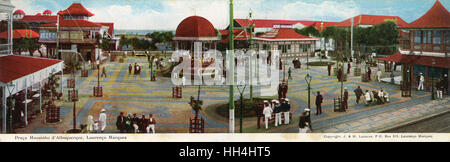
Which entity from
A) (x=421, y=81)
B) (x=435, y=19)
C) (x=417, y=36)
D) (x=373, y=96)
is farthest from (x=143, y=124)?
(x=417, y=36)

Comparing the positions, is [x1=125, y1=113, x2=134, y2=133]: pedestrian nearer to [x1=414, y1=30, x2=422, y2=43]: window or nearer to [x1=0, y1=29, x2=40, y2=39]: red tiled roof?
[x1=0, y1=29, x2=40, y2=39]: red tiled roof

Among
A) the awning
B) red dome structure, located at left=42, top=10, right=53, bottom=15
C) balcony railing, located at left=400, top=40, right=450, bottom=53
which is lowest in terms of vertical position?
the awning

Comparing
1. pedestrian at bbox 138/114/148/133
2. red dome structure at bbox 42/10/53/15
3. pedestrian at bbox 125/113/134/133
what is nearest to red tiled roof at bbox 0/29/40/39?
red dome structure at bbox 42/10/53/15

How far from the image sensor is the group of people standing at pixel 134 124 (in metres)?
10.9

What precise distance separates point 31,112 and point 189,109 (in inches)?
215

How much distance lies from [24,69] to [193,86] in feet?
23.8

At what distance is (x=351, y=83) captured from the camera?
54.5 ft

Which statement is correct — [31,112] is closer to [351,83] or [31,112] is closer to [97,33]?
[97,33]

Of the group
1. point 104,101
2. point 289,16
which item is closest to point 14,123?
point 104,101

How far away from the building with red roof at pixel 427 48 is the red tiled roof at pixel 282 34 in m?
11.0

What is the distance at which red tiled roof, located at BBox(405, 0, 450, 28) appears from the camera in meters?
13.5

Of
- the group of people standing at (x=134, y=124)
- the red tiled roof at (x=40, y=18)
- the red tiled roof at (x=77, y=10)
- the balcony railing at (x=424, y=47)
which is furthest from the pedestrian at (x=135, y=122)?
the balcony railing at (x=424, y=47)

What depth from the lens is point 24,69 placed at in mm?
11812

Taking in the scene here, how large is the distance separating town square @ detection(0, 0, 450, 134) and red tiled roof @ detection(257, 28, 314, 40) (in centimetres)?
697
